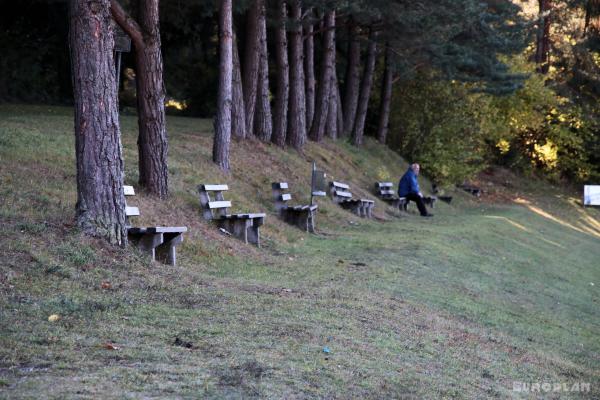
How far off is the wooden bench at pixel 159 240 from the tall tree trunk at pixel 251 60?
1275 cm

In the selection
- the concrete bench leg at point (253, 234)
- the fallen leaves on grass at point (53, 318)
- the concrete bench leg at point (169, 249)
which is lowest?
the concrete bench leg at point (253, 234)

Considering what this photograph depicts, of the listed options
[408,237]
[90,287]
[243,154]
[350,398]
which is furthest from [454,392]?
[243,154]

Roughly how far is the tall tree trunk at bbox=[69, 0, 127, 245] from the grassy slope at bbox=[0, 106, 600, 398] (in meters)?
0.33

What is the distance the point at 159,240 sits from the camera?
38.8 feet

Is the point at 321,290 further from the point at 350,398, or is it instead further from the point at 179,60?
the point at 179,60

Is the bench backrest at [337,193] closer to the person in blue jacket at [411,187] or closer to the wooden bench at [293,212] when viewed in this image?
the person in blue jacket at [411,187]

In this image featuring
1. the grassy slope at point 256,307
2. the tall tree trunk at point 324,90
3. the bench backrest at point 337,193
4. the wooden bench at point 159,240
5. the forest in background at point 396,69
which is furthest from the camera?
the tall tree trunk at point 324,90

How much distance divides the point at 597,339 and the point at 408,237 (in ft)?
24.8

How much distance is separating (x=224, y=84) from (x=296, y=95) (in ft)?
29.8

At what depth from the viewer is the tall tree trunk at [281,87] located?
87.5 ft

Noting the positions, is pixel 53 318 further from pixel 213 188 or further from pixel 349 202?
pixel 349 202

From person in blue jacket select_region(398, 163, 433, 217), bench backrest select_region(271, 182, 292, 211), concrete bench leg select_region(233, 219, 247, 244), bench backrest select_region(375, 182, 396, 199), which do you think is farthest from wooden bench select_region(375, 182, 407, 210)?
concrete bench leg select_region(233, 219, 247, 244)

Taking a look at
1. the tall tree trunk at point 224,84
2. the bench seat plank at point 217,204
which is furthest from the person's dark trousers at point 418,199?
the bench seat plank at point 217,204

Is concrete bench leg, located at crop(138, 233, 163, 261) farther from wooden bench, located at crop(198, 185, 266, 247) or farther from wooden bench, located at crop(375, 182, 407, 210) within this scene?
wooden bench, located at crop(375, 182, 407, 210)
